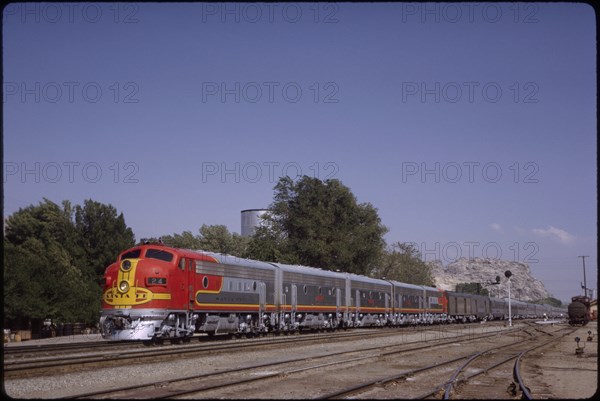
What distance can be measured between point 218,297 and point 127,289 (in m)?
5.59

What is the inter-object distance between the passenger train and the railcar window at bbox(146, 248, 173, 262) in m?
0.02

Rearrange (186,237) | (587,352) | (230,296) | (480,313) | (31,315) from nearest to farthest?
(587,352)
(230,296)
(31,315)
(480,313)
(186,237)

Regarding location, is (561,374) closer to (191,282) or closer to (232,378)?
(232,378)

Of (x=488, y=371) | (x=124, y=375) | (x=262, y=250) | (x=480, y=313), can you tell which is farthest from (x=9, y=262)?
(x=480, y=313)

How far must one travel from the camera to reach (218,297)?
1256 inches

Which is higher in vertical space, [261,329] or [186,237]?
[186,237]

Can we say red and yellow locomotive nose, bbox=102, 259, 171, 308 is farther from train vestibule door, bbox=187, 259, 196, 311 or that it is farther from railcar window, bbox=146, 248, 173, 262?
train vestibule door, bbox=187, 259, 196, 311

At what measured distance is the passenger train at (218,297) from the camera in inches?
1079

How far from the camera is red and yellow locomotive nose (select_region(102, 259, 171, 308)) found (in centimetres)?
2730

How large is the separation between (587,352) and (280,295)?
17157mm

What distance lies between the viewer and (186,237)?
11650 centimetres

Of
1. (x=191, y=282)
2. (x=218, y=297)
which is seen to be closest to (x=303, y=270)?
(x=218, y=297)

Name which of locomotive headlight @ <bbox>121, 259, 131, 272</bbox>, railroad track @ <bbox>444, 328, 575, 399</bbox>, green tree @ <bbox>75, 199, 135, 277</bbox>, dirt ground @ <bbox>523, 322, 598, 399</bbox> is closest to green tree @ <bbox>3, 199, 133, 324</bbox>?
green tree @ <bbox>75, 199, 135, 277</bbox>

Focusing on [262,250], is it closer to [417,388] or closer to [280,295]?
[280,295]
